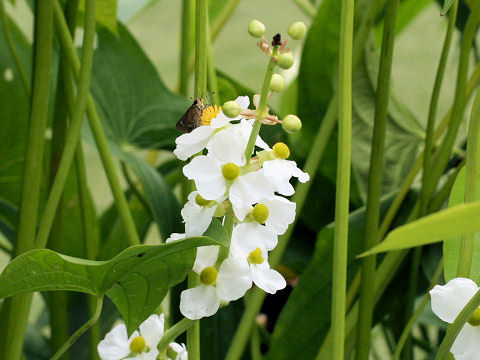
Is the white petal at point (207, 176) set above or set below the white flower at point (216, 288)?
above

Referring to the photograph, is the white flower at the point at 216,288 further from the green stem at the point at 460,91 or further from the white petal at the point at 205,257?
the green stem at the point at 460,91

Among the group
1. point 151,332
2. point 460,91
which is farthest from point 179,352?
point 460,91

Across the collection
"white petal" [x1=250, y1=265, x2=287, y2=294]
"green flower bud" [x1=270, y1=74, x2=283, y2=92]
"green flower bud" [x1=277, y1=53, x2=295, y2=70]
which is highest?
"green flower bud" [x1=277, y1=53, x2=295, y2=70]

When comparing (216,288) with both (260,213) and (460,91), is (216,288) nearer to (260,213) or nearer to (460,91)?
(260,213)

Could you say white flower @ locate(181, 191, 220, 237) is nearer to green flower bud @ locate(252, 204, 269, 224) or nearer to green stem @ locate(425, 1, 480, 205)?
green flower bud @ locate(252, 204, 269, 224)

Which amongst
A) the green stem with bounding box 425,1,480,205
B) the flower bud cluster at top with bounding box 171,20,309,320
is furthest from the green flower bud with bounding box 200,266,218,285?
the green stem with bounding box 425,1,480,205

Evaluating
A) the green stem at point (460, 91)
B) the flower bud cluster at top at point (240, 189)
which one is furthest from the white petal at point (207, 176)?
the green stem at point (460, 91)

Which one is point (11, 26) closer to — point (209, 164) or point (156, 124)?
point (156, 124)
